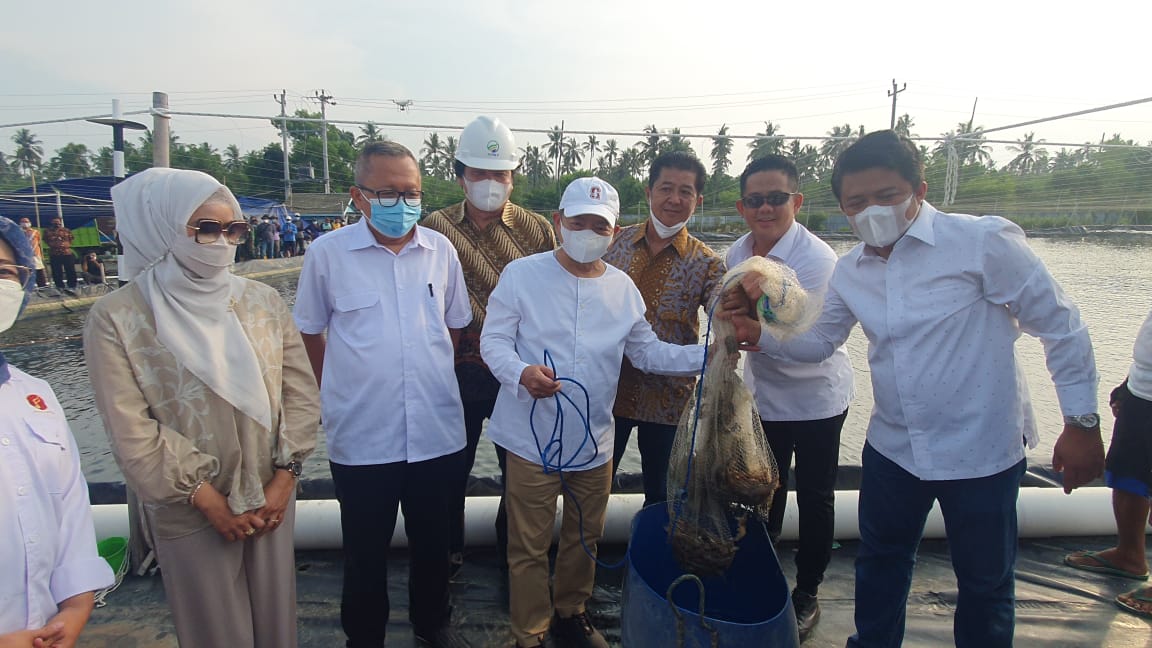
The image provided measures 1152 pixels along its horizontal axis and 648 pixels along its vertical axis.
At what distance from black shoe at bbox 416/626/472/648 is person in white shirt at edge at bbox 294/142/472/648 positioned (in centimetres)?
27

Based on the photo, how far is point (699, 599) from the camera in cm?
214

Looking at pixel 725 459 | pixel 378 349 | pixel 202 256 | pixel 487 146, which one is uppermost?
pixel 487 146

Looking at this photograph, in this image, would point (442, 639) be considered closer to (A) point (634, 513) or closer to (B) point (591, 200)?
(A) point (634, 513)

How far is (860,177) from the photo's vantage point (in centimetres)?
214

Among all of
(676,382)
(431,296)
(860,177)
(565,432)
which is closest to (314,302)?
(431,296)

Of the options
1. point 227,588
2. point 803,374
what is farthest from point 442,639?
point 803,374

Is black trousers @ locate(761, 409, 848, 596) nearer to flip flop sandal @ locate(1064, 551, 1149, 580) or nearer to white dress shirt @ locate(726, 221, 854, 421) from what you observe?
white dress shirt @ locate(726, 221, 854, 421)

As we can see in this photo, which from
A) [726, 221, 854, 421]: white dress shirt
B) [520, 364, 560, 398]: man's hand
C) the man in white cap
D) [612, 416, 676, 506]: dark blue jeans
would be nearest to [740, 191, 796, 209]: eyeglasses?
[726, 221, 854, 421]: white dress shirt

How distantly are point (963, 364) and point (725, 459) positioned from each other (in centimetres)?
90

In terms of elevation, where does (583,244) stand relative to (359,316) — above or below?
above

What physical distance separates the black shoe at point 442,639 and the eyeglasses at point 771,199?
2.50 metres

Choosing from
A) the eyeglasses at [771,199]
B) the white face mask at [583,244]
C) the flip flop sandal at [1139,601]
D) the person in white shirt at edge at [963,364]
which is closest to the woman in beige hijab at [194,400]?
the white face mask at [583,244]

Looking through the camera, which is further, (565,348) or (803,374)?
(803,374)

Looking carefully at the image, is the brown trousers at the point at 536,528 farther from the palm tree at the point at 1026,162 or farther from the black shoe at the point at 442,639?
the palm tree at the point at 1026,162
